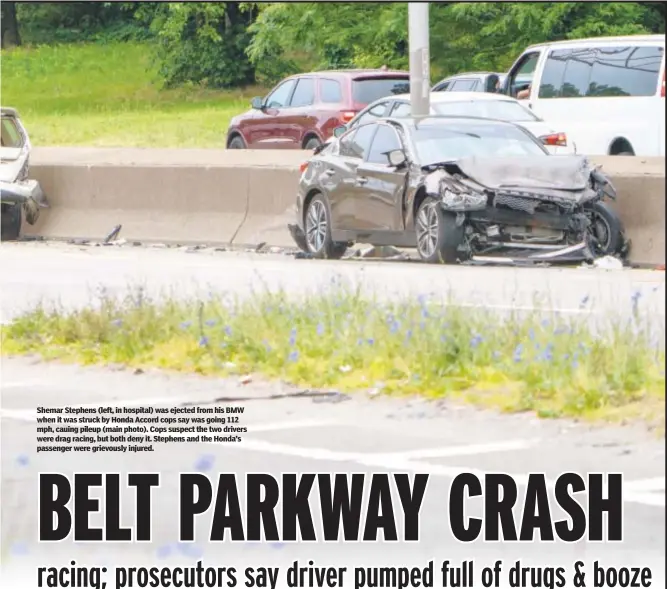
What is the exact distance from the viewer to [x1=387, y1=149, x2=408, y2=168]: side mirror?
18.2m

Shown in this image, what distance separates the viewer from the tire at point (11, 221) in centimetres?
2333

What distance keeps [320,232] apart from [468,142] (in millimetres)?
2083

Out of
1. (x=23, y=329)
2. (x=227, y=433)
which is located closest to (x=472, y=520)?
(x=227, y=433)

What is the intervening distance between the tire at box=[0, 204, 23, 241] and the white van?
6744mm

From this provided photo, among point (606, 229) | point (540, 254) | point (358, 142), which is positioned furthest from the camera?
point (358, 142)

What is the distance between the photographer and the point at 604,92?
82.2 feet

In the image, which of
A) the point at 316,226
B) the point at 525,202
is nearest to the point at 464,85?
the point at 316,226

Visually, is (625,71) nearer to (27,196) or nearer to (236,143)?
(27,196)

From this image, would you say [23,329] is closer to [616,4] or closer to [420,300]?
[420,300]

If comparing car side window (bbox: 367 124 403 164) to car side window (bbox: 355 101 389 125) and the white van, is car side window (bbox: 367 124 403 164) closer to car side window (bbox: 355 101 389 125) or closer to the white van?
the white van

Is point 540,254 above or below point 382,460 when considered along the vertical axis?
below

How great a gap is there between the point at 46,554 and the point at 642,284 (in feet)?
33.0

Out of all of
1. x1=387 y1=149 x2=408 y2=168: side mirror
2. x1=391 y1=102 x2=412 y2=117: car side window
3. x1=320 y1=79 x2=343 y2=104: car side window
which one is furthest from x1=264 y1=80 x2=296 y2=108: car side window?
x1=387 y1=149 x2=408 y2=168: side mirror

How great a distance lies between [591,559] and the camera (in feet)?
18.8
